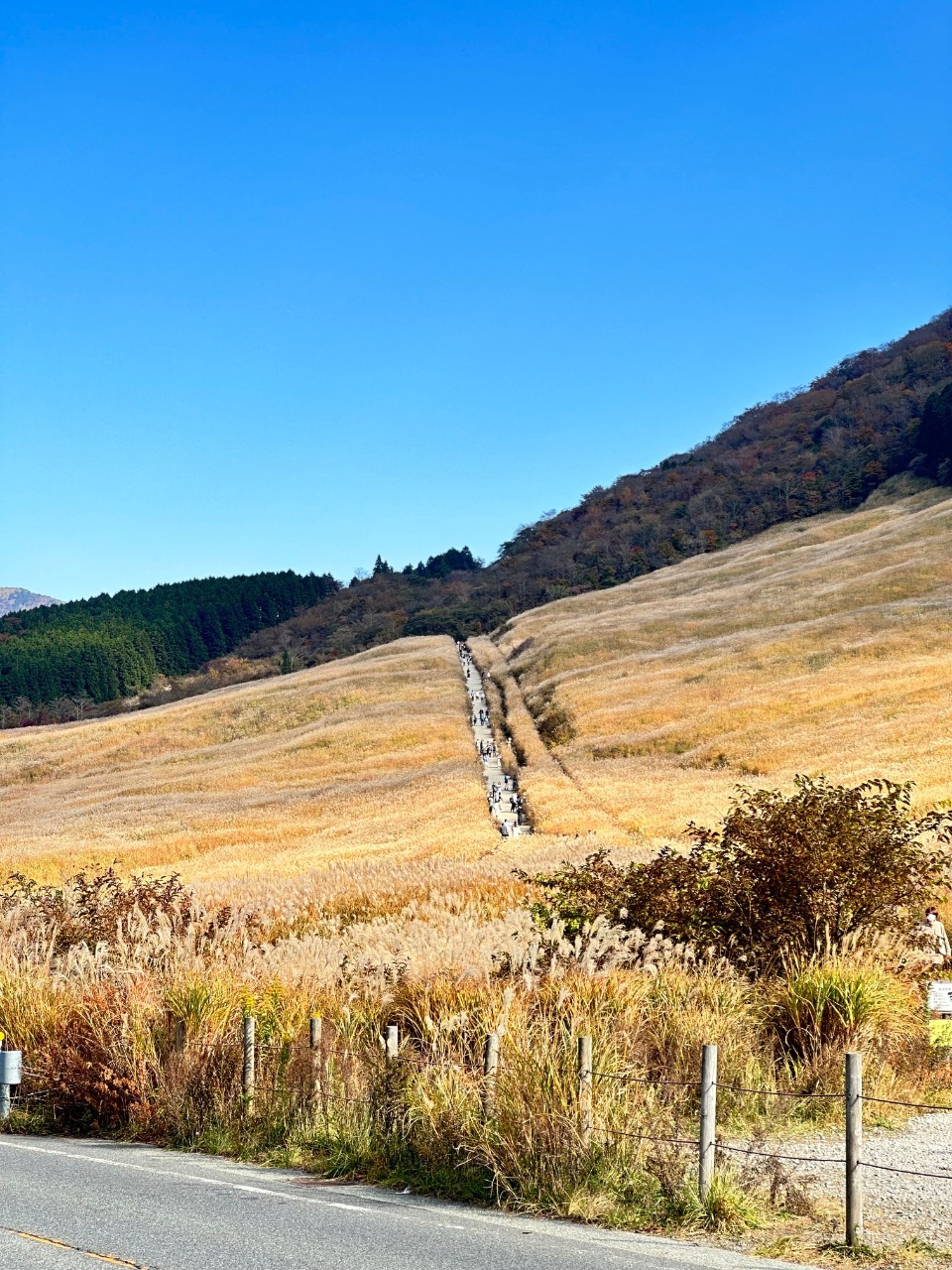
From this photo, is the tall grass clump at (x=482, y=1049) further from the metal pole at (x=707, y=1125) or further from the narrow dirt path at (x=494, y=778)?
the narrow dirt path at (x=494, y=778)

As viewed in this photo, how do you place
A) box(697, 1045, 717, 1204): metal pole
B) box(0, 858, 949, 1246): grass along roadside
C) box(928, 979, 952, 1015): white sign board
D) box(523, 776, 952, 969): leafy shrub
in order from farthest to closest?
box(523, 776, 952, 969): leafy shrub
box(928, 979, 952, 1015): white sign board
box(0, 858, 949, 1246): grass along roadside
box(697, 1045, 717, 1204): metal pole

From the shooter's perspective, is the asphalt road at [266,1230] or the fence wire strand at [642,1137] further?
the fence wire strand at [642,1137]

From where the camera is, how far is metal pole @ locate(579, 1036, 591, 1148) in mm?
9781

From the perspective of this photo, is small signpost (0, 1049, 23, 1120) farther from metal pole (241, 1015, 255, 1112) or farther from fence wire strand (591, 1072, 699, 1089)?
fence wire strand (591, 1072, 699, 1089)

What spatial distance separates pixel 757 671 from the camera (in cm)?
8888

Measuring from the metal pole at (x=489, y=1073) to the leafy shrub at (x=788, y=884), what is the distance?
534cm

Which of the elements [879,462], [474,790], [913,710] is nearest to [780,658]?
[913,710]

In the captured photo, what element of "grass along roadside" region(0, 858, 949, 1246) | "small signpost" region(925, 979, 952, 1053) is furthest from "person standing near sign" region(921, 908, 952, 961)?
A: "small signpost" region(925, 979, 952, 1053)

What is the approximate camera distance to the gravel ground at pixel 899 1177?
8.88 metres

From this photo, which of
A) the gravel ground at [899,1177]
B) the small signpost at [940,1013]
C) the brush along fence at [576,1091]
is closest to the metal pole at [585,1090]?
the brush along fence at [576,1091]

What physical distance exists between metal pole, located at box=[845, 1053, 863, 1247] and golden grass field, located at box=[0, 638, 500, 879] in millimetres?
31695

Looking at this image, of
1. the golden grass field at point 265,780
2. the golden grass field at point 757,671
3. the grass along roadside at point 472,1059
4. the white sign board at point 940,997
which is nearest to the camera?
the grass along roadside at point 472,1059

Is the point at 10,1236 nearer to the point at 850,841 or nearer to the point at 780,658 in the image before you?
the point at 850,841

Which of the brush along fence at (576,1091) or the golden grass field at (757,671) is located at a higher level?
the golden grass field at (757,671)
